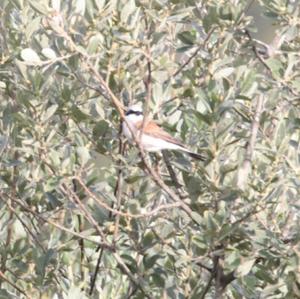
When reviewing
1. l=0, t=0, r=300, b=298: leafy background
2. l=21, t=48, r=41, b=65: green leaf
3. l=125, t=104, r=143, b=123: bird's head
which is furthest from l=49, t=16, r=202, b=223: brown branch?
l=125, t=104, r=143, b=123: bird's head

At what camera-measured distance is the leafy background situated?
407cm

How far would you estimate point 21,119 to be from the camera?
13.7 feet

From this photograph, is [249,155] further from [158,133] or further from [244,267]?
[158,133]

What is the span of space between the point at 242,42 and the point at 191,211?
3.81ft

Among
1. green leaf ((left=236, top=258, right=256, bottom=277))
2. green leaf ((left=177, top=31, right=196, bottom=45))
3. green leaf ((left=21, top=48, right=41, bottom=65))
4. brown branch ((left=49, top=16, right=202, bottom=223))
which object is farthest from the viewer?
green leaf ((left=177, top=31, right=196, bottom=45))

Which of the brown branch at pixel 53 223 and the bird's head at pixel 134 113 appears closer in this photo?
the brown branch at pixel 53 223

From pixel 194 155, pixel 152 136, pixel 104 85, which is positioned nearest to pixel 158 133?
pixel 152 136

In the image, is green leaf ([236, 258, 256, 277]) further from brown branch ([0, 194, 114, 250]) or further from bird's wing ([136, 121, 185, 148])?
bird's wing ([136, 121, 185, 148])

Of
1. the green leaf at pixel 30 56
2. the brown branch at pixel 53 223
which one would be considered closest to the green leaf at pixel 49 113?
the green leaf at pixel 30 56

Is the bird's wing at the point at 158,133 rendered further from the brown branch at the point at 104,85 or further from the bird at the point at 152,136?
the brown branch at the point at 104,85

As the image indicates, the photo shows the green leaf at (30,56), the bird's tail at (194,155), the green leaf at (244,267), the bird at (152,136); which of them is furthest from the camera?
the bird at (152,136)

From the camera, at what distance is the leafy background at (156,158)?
4070mm

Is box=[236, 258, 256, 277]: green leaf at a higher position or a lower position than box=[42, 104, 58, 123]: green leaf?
lower

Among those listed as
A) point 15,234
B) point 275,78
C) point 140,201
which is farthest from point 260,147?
point 15,234
